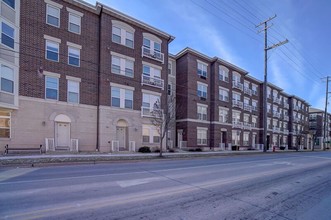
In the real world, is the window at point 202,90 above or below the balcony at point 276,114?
above

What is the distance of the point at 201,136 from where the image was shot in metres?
29.9

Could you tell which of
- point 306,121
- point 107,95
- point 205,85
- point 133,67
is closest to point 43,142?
point 107,95

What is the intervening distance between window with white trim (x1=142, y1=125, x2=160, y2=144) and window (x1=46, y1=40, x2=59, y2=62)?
1138cm

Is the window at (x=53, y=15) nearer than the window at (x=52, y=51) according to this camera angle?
No

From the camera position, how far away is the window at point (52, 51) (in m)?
17.8

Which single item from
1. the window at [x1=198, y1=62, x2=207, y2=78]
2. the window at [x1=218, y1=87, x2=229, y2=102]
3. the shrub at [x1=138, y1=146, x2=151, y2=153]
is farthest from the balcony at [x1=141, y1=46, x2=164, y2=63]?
the window at [x1=218, y1=87, x2=229, y2=102]

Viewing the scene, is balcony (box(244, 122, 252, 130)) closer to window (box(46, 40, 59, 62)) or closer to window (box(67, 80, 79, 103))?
window (box(67, 80, 79, 103))

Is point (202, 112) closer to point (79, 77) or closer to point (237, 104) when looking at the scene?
point (237, 104)

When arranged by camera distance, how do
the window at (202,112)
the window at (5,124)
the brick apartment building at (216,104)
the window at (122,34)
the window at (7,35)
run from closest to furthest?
the window at (7,35) < the window at (5,124) < the window at (122,34) < the brick apartment building at (216,104) < the window at (202,112)

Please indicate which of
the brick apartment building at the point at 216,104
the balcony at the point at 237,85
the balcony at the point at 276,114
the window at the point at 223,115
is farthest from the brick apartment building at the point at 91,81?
the balcony at the point at 276,114

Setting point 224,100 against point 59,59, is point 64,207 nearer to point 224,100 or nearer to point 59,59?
point 59,59

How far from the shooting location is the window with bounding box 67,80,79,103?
18812mm

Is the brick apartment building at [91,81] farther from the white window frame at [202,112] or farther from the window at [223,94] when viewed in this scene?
the window at [223,94]

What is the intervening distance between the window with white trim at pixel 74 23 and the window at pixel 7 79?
6564 mm
